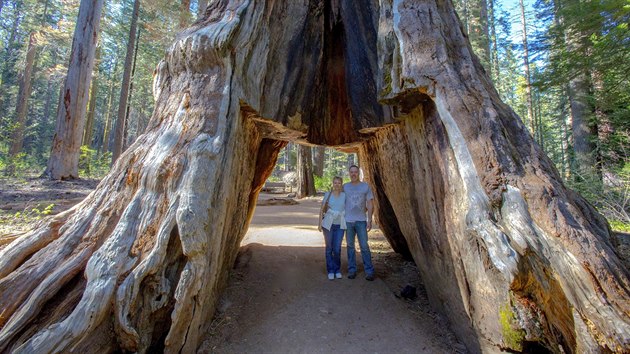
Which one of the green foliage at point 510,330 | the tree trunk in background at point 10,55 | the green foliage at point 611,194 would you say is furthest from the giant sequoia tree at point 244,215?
the tree trunk in background at point 10,55

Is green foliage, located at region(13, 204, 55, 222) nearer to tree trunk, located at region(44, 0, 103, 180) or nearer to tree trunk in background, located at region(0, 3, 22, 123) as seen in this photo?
tree trunk, located at region(44, 0, 103, 180)

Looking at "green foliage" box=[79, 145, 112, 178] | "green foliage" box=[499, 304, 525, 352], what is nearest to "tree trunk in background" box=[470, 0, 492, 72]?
"green foliage" box=[499, 304, 525, 352]

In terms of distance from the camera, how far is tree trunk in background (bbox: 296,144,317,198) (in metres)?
13.5

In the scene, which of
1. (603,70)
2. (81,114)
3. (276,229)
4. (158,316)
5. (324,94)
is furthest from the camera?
(81,114)

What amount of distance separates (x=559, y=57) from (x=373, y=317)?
766 centimetres

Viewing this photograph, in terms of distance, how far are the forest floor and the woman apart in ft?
0.71

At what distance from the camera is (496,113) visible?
3182 millimetres

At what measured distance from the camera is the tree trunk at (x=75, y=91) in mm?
9469

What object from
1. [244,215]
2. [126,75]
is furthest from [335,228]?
[126,75]

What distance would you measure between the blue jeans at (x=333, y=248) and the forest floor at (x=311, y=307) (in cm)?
20

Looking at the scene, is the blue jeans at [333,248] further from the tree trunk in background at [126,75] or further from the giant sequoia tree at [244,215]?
the tree trunk in background at [126,75]

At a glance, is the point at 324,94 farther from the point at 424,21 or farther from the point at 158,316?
the point at 158,316

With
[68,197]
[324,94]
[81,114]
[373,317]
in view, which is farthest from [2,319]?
[81,114]

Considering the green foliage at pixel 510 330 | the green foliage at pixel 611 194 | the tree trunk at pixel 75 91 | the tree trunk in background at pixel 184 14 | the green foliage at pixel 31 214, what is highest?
the tree trunk in background at pixel 184 14
